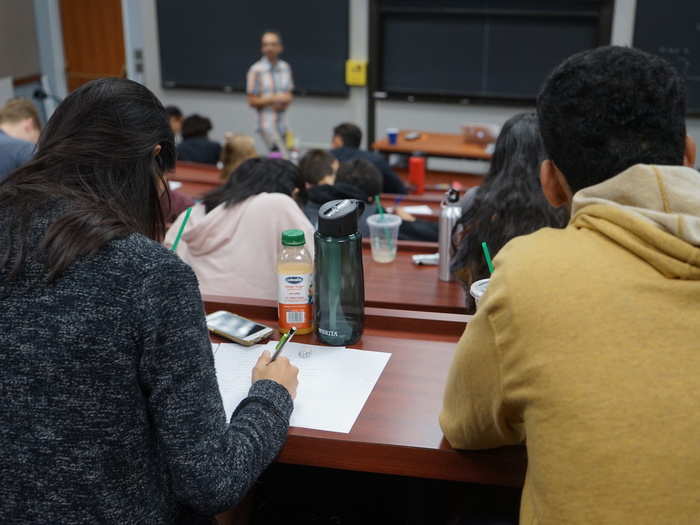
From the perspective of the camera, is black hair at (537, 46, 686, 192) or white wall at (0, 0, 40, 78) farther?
white wall at (0, 0, 40, 78)

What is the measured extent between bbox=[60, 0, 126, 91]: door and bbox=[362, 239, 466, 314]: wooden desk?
6125 mm

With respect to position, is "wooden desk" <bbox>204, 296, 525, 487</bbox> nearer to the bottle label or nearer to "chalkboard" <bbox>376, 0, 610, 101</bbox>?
the bottle label

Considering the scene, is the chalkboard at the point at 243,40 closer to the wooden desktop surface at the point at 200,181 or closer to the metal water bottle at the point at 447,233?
the wooden desktop surface at the point at 200,181

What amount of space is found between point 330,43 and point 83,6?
280 cm

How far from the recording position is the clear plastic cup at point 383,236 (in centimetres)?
245

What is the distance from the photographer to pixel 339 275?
1488 mm

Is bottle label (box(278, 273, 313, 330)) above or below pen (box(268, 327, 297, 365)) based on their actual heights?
above

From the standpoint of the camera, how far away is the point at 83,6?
789cm

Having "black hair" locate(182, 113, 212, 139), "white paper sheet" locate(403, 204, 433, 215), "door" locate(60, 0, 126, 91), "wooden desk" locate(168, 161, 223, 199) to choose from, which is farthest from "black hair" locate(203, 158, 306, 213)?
"door" locate(60, 0, 126, 91)

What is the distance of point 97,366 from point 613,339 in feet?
2.12

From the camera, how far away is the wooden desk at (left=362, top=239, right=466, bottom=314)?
2.09 metres

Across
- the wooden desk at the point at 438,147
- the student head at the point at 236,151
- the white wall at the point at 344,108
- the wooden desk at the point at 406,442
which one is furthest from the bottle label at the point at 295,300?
the white wall at the point at 344,108

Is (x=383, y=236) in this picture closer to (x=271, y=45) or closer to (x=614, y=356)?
(x=614, y=356)

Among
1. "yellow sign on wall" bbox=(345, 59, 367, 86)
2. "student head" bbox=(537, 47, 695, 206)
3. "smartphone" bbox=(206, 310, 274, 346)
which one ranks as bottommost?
"smartphone" bbox=(206, 310, 274, 346)
